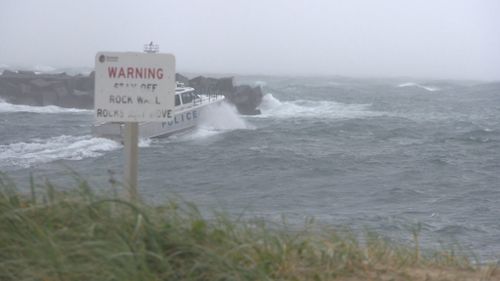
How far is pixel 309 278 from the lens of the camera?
446cm

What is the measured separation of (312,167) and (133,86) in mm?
14425

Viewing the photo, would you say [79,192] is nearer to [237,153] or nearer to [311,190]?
[311,190]

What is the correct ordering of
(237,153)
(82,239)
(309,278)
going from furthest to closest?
(237,153)
(309,278)
(82,239)

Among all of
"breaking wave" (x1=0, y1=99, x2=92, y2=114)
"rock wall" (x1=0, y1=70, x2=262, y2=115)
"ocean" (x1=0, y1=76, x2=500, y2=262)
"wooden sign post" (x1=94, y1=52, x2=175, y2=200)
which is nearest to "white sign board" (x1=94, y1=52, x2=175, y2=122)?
"wooden sign post" (x1=94, y1=52, x2=175, y2=200)

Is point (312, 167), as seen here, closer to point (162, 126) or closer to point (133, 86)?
point (162, 126)

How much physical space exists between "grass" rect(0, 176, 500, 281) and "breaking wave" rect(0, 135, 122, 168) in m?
Answer: 13.3

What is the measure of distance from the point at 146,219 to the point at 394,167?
16023 millimetres

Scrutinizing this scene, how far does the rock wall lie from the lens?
128 ft

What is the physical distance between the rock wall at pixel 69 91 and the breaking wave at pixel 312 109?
49.0 inches

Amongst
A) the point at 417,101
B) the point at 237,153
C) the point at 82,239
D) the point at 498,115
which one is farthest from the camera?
the point at 417,101

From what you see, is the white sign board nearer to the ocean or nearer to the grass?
the ocean

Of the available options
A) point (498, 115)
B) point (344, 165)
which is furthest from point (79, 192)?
point (498, 115)

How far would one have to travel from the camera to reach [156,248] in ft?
13.7

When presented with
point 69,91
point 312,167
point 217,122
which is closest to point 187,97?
point 217,122
